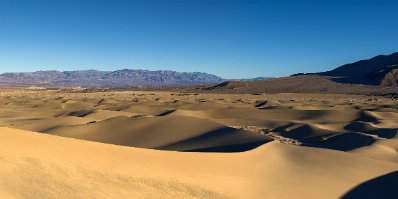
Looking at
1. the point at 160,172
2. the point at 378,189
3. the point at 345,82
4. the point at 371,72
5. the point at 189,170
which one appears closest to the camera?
the point at 160,172

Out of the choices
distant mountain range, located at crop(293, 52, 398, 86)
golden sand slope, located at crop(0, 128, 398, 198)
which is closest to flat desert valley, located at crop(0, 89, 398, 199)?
golden sand slope, located at crop(0, 128, 398, 198)

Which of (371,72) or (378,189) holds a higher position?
(371,72)

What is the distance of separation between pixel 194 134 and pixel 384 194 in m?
11.2

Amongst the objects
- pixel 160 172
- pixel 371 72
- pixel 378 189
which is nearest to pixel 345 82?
pixel 371 72

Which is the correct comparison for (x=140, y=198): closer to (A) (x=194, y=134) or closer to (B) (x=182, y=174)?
(B) (x=182, y=174)

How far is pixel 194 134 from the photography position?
19.6m

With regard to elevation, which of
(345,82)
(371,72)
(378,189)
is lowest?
(378,189)

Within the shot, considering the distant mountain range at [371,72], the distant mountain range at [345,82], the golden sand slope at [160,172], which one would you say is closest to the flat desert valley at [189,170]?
the golden sand slope at [160,172]

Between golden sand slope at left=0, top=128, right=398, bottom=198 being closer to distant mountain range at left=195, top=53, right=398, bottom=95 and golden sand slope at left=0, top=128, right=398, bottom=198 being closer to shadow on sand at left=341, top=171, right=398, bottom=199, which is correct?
shadow on sand at left=341, top=171, right=398, bottom=199

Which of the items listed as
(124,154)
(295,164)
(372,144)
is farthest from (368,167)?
(124,154)

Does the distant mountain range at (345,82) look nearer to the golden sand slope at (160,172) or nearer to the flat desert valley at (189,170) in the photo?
the flat desert valley at (189,170)

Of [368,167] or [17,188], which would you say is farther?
[368,167]

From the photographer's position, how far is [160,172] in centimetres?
869

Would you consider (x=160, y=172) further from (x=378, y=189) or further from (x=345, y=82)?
(x=345, y=82)
